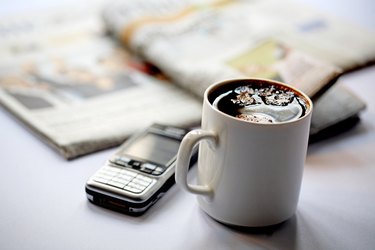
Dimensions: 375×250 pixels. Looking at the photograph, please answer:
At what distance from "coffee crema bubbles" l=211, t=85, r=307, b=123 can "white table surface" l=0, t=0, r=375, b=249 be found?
0.30 feet

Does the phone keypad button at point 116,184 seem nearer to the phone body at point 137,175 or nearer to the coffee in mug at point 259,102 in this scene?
the phone body at point 137,175

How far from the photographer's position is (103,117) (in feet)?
1.79

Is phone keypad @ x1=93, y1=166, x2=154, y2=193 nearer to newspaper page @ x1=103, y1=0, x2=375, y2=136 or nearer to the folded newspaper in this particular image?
the folded newspaper

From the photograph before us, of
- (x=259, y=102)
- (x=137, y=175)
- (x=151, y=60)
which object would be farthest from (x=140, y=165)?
(x=151, y=60)

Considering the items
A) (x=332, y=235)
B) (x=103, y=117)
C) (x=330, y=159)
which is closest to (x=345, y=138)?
(x=330, y=159)

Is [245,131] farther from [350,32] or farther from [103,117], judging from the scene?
[350,32]

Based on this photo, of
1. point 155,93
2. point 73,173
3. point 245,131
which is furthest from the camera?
point 155,93

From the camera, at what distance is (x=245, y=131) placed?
36cm

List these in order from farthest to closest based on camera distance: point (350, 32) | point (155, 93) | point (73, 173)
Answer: point (350, 32) → point (155, 93) → point (73, 173)

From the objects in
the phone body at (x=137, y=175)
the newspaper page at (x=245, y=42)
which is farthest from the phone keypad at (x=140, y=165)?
the newspaper page at (x=245, y=42)

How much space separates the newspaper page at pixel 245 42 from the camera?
561mm

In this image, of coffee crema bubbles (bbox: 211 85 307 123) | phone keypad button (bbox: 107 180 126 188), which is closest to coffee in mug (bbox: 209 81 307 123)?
coffee crema bubbles (bbox: 211 85 307 123)

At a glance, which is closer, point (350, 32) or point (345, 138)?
point (345, 138)

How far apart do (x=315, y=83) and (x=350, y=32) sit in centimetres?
26
